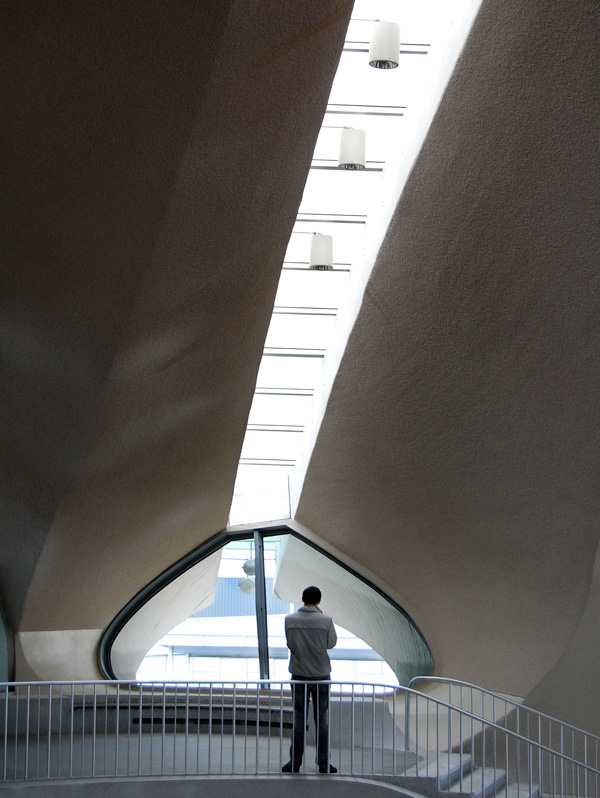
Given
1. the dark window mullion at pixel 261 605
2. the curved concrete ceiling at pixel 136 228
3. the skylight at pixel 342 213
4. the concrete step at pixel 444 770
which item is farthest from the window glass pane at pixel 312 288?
the concrete step at pixel 444 770

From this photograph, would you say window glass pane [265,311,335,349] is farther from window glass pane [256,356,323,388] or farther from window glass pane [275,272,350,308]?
window glass pane [256,356,323,388]

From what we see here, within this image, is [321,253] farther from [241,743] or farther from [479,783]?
[241,743]

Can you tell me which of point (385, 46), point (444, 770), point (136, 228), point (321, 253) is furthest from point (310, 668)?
point (385, 46)

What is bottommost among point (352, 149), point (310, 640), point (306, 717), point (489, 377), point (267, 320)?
point (306, 717)

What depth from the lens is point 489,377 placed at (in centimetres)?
993

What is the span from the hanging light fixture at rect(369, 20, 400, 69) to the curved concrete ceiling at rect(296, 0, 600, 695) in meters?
0.57

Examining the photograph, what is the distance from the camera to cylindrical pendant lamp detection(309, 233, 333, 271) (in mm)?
9680

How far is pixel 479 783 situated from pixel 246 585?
257 inches

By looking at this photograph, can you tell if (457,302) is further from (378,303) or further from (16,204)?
(16,204)

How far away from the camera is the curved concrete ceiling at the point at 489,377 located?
7.25 m

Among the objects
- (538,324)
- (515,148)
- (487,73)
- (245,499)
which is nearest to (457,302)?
(538,324)

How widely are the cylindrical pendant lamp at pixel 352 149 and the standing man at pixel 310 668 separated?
4.10 m

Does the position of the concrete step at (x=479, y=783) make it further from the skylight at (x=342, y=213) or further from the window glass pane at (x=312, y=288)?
the window glass pane at (x=312, y=288)

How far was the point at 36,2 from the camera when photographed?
4.86 metres
